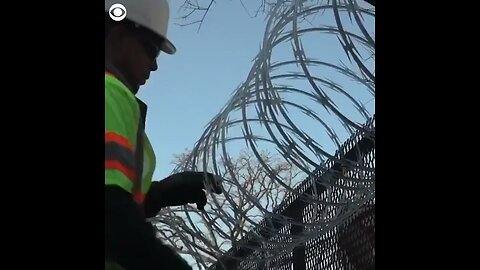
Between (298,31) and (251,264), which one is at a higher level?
(298,31)

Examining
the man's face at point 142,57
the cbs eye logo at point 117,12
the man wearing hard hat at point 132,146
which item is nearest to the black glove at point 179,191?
the man wearing hard hat at point 132,146

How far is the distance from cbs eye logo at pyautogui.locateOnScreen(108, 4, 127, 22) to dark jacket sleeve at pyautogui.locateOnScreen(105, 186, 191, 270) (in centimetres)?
45

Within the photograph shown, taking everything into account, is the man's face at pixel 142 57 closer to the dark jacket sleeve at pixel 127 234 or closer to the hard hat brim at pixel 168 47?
the hard hat brim at pixel 168 47

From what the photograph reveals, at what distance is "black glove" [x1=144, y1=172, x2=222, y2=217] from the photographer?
71.5 inches

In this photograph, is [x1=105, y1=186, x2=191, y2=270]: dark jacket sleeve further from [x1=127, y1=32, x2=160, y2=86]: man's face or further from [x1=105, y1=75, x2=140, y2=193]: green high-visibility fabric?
[x1=127, y1=32, x2=160, y2=86]: man's face

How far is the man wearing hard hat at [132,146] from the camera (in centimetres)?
159

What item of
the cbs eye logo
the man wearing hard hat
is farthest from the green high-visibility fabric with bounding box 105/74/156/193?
the cbs eye logo

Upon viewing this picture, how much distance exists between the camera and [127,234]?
159 cm
